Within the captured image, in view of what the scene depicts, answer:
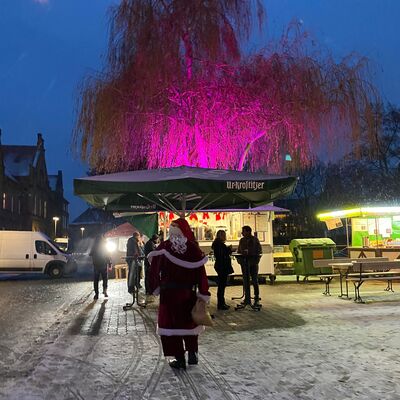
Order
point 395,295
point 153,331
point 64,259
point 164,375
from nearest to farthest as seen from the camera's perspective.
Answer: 1. point 164,375
2. point 153,331
3. point 395,295
4. point 64,259

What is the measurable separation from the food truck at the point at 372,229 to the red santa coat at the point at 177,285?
12498 mm

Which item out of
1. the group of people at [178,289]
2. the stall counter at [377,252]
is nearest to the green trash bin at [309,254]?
the stall counter at [377,252]

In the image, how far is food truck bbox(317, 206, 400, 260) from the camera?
696 inches

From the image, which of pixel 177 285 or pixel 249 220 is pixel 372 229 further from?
pixel 177 285

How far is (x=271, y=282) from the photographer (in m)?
17.3

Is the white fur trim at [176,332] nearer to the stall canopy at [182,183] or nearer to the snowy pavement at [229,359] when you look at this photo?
the snowy pavement at [229,359]

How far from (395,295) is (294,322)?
4.95m

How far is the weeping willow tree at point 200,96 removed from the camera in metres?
16.7

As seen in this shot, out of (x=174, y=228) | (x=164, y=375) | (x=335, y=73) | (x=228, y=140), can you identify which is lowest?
(x=164, y=375)

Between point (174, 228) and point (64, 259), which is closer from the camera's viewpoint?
point (174, 228)

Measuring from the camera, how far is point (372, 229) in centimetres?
1933

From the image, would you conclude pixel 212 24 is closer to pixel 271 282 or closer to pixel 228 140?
pixel 228 140

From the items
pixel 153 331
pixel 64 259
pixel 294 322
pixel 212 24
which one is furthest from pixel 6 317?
pixel 64 259

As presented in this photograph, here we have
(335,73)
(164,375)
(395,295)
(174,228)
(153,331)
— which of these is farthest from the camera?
(335,73)
